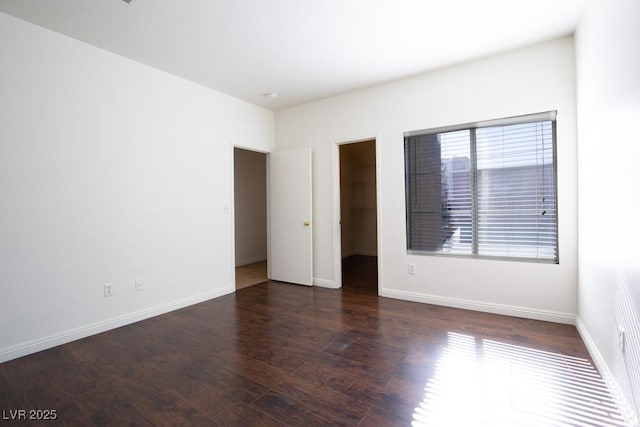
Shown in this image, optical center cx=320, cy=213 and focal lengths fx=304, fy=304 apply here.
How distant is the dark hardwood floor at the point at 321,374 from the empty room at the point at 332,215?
0.06 ft

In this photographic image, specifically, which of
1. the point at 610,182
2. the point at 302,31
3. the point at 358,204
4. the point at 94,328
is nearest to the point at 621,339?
the point at 610,182

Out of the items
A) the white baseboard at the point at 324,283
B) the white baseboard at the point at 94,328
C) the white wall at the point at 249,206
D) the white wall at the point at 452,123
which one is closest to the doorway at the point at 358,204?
the white wall at the point at 249,206

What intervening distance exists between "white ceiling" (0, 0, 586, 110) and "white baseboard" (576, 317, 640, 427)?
257cm

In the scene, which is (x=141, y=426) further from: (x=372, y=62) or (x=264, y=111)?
(x=264, y=111)

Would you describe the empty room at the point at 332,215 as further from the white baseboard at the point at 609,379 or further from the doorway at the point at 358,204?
the doorway at the point at 358,204

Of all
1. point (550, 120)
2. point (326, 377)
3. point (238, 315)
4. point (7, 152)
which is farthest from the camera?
point (238, 315)

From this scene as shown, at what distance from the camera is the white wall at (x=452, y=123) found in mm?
2812

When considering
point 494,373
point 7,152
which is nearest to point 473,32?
point 494,373

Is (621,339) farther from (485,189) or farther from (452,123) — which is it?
(452,123)

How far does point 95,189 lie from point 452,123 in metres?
3.65

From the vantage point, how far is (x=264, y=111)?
467 centimetres

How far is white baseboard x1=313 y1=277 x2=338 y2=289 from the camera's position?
14.0 feet

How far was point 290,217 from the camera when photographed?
454cm

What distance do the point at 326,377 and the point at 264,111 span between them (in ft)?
12.7
